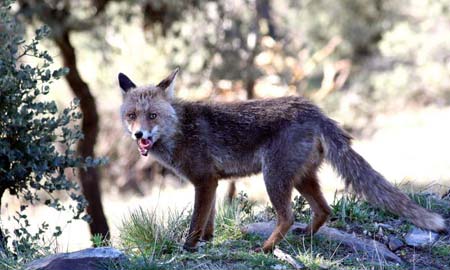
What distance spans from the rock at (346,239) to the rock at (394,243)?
116mm

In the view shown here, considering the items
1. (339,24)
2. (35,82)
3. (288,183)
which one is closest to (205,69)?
(35,82)

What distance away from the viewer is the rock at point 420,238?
23.5ft

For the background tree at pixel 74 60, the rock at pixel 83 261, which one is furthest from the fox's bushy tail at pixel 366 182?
the background tree at pixel 74 60

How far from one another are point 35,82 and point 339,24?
23408mm

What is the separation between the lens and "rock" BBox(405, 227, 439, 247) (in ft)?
23.5

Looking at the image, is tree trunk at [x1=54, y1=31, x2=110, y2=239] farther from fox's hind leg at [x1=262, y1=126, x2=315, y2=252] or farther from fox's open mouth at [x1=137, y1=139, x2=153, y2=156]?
fox's hind leg at [x1=262, y1=126, x2=315, y2=252]

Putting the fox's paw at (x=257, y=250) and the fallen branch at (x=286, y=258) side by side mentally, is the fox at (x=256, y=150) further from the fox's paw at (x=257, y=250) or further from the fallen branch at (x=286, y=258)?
the fallen branch at (x=286, y=258)

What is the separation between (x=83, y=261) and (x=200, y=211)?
1.52 m

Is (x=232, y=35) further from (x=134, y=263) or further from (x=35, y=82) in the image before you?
(x=134, y=263)

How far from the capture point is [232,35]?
55.7 ft

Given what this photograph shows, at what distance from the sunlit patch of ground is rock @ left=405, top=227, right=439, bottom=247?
2942mm

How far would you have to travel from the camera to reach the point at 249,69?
17.9 meters

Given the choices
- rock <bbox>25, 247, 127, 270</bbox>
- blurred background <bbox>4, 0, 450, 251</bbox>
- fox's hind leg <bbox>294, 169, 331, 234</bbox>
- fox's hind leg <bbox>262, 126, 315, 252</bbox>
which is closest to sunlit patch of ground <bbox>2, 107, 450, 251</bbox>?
blurred background <bbox>4, 0, 450, 251</bbox>

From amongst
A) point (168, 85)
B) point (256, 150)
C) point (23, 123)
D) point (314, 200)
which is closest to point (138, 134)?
point (168, 85)
